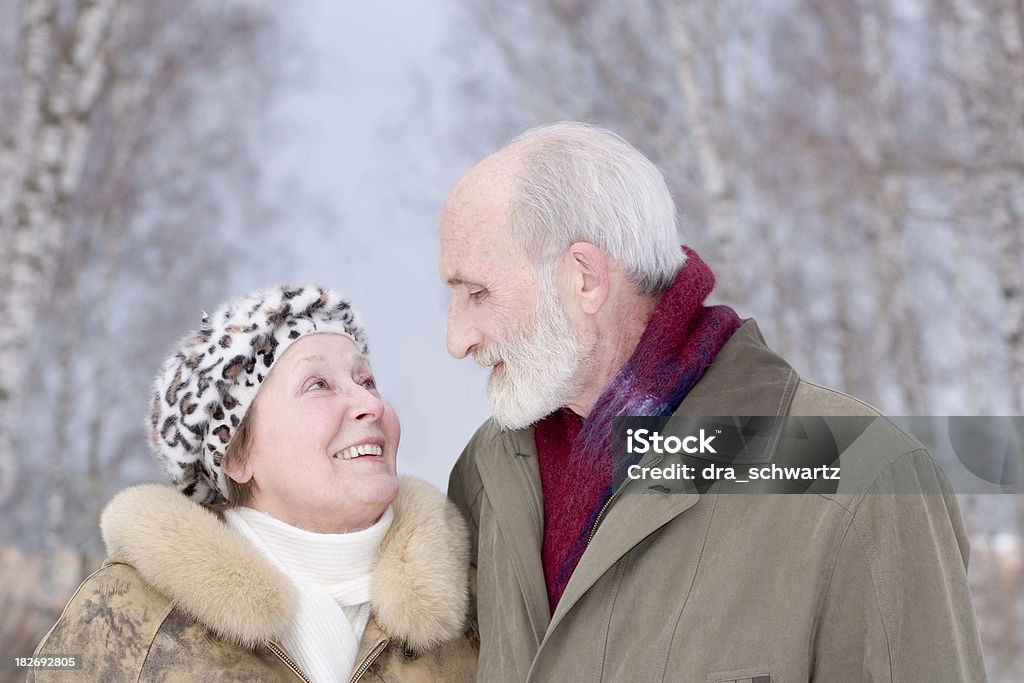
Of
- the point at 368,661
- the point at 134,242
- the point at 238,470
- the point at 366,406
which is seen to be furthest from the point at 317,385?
the point at 134,242

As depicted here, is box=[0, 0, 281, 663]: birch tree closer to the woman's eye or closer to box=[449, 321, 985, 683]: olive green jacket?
the woman's eye

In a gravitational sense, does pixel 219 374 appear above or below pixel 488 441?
below

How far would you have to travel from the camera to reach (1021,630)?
37.3 ft

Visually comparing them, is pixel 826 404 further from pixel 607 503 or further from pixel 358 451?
pixel 358 451

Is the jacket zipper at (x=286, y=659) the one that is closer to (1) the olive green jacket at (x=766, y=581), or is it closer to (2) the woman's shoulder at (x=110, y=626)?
(2) the woman's shoulder at (x=110, y=626)

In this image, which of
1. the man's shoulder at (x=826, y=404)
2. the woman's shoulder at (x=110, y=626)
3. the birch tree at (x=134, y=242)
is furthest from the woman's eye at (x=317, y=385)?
the birch tree at (x=134, y=242)

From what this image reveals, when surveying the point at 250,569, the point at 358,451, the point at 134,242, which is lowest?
the point at 250,569

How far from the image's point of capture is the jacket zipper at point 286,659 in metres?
2.51

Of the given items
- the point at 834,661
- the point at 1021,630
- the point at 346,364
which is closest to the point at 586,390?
the point at 346,364

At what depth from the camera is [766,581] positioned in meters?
2.21

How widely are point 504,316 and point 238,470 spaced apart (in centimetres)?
80

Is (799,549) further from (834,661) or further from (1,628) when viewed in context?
(1,628)

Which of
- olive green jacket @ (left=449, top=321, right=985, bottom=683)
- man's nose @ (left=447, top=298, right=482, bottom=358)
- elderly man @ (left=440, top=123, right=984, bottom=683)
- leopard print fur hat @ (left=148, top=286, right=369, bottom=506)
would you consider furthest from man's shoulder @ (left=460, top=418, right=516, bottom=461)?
leopard print fur hat @ (left=148, top=286, right=369, bottom=506)

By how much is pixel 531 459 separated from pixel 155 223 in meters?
13.8
